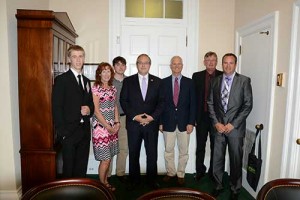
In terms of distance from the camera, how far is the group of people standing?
2207 millimetres

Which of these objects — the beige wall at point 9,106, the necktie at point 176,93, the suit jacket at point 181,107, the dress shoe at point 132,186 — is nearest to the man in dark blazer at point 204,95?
the suit jacket at point 181,107

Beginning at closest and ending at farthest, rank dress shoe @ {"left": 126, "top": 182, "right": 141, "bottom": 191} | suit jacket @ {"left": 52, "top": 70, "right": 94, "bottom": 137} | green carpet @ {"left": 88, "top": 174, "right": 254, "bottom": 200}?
suit jacket @ {"left": 52, "top": 70, "right": 94, "bottom": 137} < green carpet @ {"left": 88, "top": 174, "right": 254, "bottom": 200} < dress shoe @ {"left": 126, "top": 182, "right": 141, "bottom": 191}

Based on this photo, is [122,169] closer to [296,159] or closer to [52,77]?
[52,77]

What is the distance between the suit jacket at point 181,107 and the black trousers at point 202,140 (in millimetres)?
179

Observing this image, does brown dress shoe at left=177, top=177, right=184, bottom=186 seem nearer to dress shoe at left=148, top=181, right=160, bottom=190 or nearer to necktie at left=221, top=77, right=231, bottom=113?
dress shoe at left=148, top=181, right=160, bottom=190

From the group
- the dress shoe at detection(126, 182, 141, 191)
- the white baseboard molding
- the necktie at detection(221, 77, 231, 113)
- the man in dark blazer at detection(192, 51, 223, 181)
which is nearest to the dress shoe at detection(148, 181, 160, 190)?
the dress shoe at detection(126, 182, 141, 191)

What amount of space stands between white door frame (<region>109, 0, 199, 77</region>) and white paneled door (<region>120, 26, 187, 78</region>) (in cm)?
7

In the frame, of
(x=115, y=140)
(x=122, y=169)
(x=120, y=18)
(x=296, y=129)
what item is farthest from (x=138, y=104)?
(x=296, y=129)

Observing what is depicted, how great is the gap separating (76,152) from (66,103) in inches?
18.8

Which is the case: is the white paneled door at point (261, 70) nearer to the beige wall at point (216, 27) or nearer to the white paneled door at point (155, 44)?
the beige wall at point (216, 27)

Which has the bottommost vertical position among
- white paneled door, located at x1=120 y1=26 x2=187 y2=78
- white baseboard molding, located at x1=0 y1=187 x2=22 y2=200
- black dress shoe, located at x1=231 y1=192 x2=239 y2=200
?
black dress shoe, located at x1=231 y1=192 x2=239 y2=200

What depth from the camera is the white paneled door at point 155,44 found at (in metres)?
3.49

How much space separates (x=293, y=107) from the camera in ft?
7.30

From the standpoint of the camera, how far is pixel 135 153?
9.71 ft
